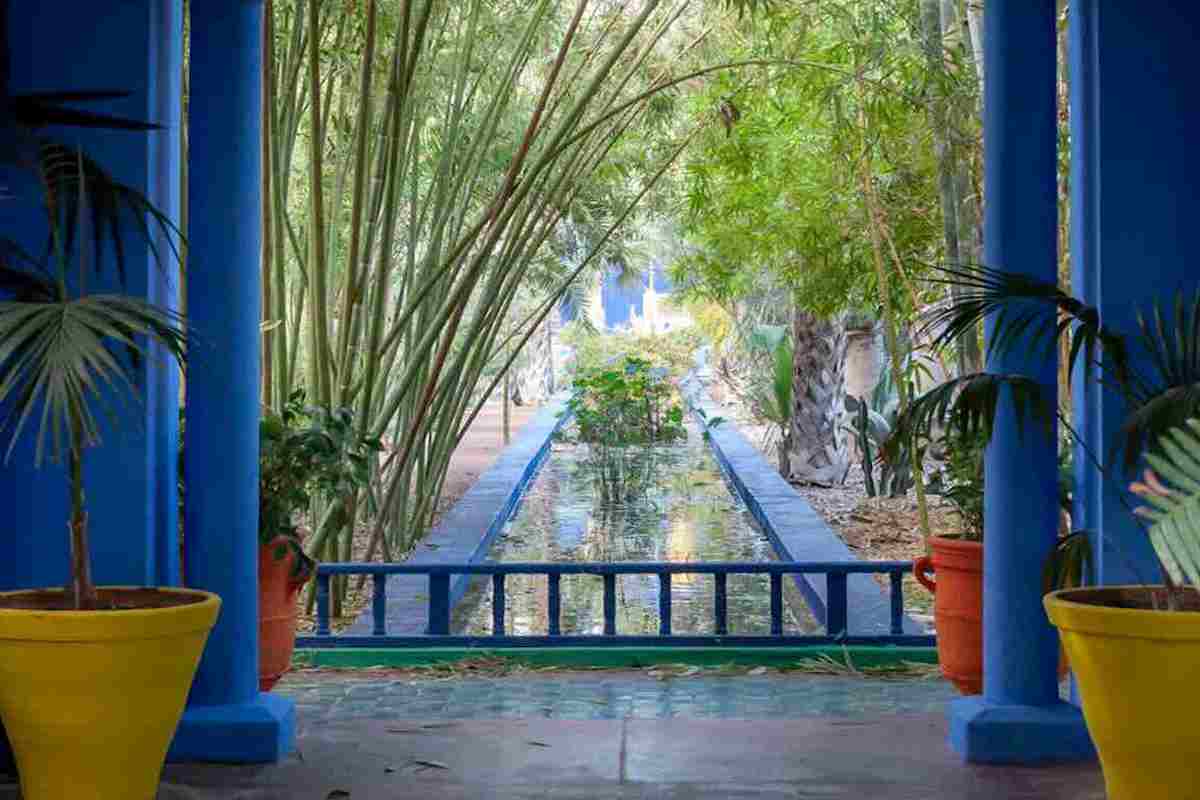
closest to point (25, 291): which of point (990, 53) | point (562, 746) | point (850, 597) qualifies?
point (562, 746)

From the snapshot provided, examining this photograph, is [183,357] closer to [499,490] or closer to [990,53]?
[990,53]

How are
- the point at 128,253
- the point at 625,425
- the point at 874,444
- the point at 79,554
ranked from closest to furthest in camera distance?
the point at 79,554
the point at 128,253
the point at 874,444
the point at 625,425

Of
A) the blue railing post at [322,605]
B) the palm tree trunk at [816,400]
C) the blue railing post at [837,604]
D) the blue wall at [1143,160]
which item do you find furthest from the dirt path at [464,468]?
the blue wall at [1143,160]

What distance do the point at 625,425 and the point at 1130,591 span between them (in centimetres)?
1198

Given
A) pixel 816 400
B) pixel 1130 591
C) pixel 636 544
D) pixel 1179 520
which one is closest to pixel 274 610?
pixel 1130 591

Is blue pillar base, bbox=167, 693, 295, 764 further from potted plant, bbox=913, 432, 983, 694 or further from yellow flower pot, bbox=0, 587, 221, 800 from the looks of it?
potted plant, bbox=913, 432, 983, 694

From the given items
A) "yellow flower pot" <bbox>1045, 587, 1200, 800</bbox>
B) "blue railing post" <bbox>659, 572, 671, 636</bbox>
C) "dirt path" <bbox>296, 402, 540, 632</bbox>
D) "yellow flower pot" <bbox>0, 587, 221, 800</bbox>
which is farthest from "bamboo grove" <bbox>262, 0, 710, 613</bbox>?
"yellow flower pot" <bbox>1045, 587, 1200, 800</bbox>

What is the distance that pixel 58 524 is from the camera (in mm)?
3887

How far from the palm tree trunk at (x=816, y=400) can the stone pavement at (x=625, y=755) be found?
9231 millimetres

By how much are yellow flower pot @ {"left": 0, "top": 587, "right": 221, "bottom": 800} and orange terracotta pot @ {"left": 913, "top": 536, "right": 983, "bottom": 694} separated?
2325mm

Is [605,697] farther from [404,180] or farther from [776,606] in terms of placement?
[404,180]

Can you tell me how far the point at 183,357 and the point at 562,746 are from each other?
1561 mm

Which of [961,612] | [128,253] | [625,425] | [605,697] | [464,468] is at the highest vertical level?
[128,253]

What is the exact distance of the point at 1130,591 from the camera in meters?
3.57
